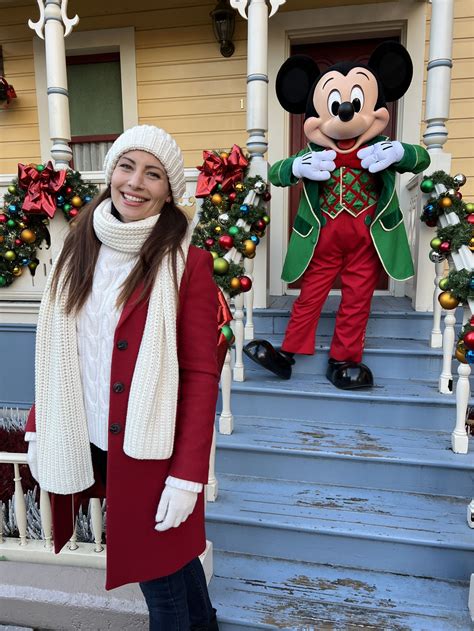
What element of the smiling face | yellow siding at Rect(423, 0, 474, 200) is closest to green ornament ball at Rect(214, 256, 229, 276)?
the smiling face

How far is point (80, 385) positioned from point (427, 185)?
269 cm

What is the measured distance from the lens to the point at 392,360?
2912 mm

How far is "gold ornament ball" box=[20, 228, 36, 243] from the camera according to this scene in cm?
363

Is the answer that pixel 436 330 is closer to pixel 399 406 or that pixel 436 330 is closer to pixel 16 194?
pixel 399 406

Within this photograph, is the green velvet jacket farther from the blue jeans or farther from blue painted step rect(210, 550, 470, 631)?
the blue jeans

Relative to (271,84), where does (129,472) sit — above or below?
below

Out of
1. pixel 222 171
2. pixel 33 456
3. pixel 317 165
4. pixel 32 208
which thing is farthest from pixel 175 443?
pixel 32 208

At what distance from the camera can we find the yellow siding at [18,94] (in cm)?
468

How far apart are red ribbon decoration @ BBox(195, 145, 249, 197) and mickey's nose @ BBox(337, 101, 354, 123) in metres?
0.86

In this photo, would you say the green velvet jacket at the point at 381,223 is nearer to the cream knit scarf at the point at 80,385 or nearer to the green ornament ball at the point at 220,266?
the green ornament ball at the point at 220,266

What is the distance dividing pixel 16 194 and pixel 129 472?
10.2 ft

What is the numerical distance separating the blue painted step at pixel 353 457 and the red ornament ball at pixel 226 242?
3.41 feet

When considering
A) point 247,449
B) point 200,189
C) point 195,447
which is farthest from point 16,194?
point 195,447

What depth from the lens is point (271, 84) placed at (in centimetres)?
441
